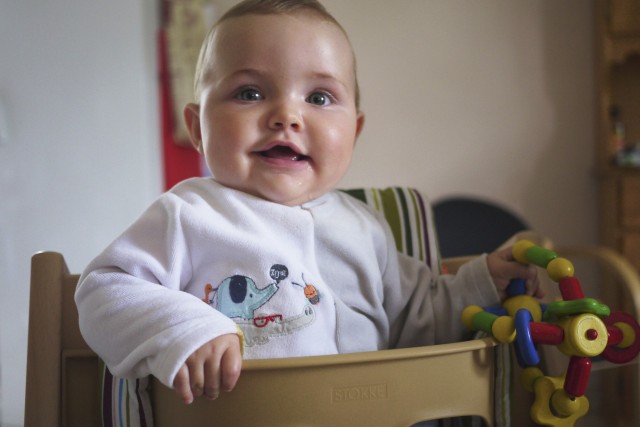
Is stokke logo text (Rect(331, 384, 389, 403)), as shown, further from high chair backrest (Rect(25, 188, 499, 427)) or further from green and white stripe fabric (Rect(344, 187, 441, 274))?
green and white stripe fabric (Rect(344, 187, 441, 274))

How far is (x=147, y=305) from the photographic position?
0.57 metres

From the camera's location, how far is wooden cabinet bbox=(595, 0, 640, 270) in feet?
6.12

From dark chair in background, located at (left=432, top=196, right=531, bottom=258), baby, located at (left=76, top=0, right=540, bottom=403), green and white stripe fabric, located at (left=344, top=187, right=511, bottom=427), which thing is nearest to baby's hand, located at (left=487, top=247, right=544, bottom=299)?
baby, located at (left=76, top=0, right=540, bottom=403)

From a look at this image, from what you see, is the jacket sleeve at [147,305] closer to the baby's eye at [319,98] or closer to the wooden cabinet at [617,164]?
the baby's eye at [319,98]

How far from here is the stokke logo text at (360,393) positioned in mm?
529

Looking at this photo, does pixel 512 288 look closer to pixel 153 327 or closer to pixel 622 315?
pixel 622 315

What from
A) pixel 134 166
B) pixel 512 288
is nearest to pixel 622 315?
pixel 512 288

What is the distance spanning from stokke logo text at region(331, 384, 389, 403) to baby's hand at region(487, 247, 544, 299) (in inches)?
12.9

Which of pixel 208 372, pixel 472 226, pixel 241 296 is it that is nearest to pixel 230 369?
pixel 208 372

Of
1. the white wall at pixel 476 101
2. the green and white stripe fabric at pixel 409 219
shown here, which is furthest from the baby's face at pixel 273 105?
the white wall at pixel 476 101

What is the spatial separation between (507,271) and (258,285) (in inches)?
13.1

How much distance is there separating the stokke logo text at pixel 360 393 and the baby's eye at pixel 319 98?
0.38m

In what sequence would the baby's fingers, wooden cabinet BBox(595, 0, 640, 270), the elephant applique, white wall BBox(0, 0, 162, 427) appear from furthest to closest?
wooden cabinet BBox(595, 0, 640, 270)
white wall BBox(0, 0, 162, 427)
the elephant applique
the baby's fingers

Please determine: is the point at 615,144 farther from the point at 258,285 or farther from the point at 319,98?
the point at 258,285
